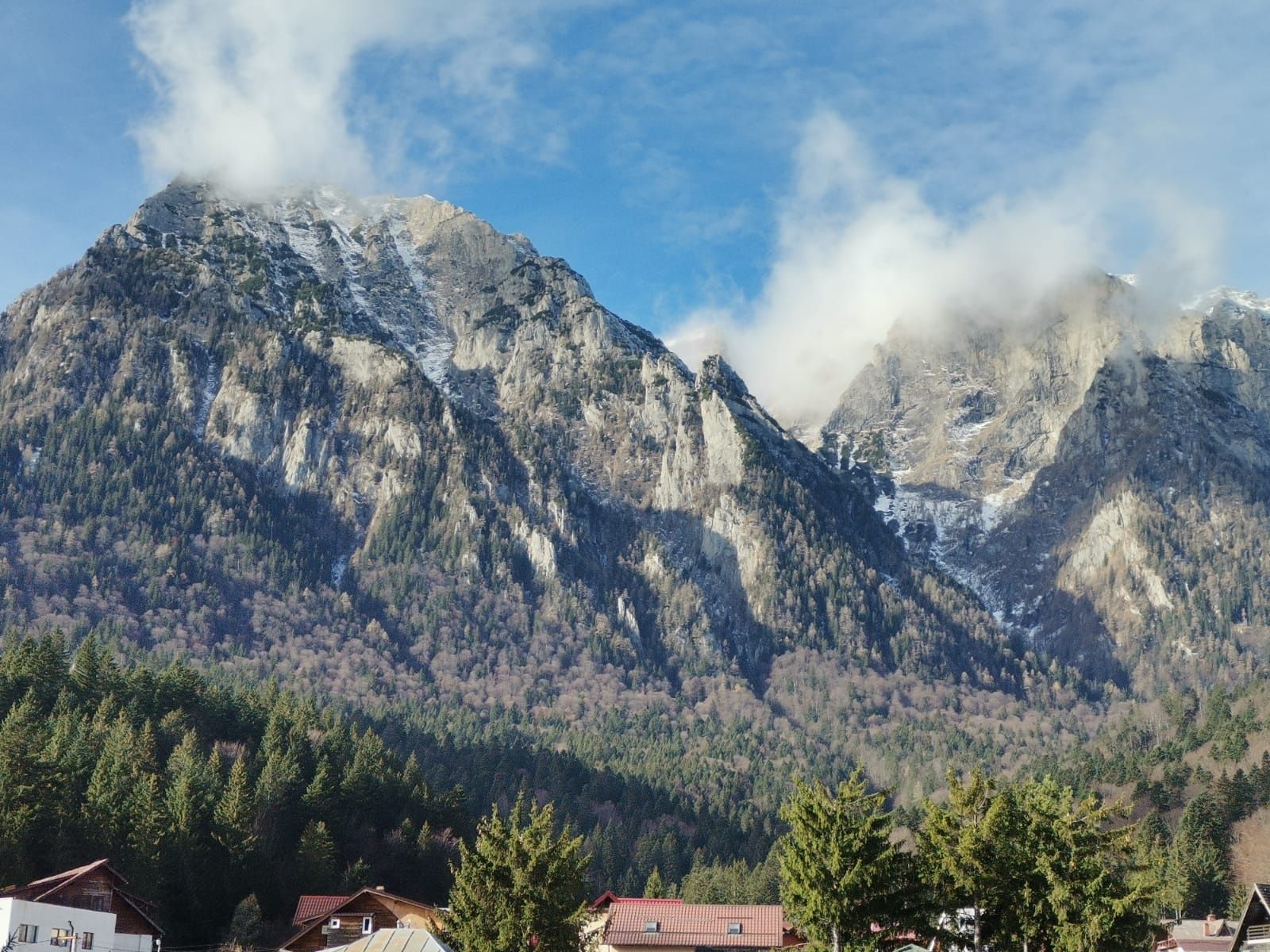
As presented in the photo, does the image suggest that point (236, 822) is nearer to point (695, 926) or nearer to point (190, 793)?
point (190, 793)

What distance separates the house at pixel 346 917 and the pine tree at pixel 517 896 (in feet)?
99.6

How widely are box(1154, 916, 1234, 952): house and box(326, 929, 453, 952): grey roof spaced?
4650 cm

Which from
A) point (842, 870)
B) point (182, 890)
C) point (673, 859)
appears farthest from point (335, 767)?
point (842, 870)

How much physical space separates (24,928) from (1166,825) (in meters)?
134

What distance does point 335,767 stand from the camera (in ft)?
504

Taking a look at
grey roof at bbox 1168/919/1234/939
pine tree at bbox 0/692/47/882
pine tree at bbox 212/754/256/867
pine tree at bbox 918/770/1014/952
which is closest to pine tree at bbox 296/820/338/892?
pine tree at bbox 212/754/256/867

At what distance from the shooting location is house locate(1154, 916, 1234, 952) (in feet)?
343

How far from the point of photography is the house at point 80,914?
88.0 m

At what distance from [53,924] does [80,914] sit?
97.8 inches

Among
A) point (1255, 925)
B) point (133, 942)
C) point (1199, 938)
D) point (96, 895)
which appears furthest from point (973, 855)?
point (133, 942)

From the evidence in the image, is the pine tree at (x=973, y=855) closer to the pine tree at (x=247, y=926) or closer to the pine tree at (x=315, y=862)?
the pine tree at (x=247, y=926)

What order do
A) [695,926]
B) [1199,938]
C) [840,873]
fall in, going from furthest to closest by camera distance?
[1199,938] < [695,926] < [840,873]

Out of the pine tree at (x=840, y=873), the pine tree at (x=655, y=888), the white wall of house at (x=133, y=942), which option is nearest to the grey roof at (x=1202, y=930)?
the pine tree at (x=655, y=888)

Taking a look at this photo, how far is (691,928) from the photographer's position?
328ft
